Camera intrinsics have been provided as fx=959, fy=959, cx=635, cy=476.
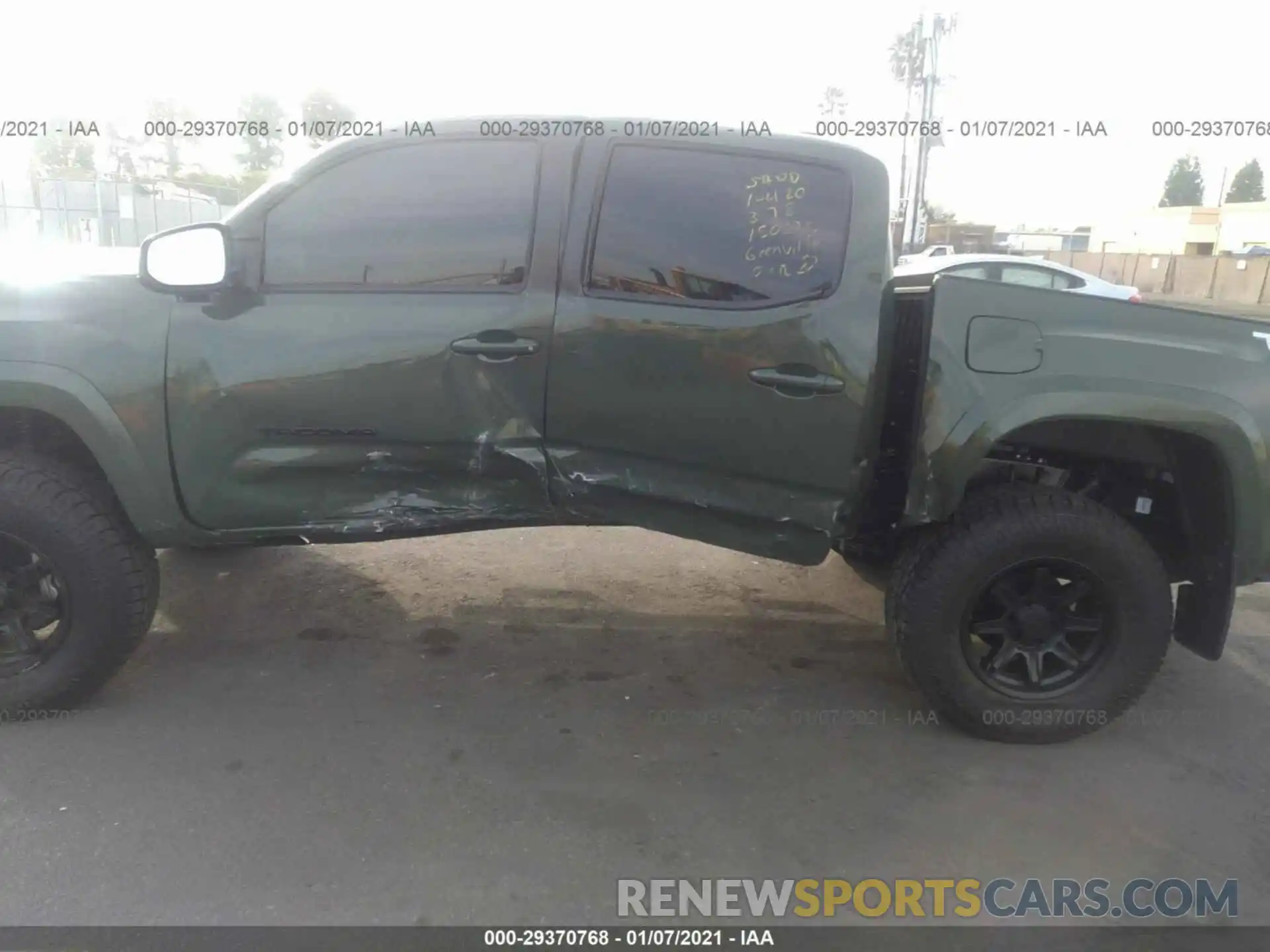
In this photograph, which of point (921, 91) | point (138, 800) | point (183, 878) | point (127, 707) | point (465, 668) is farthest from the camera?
point (921, 91)

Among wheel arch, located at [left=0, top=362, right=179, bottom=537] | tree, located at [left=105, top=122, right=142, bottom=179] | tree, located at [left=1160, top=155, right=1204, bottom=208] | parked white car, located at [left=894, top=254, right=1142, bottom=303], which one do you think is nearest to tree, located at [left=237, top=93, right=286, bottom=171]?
tree, located at [left=105, top=122, right=142, bottom=179]

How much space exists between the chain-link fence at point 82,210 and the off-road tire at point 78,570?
19.8 metres

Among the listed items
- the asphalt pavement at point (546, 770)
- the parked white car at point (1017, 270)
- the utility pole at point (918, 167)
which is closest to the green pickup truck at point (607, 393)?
the asphalt pavement at point (546, 770)

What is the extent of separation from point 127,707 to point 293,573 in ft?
4.34

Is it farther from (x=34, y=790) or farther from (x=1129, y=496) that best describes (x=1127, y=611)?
(x=34, y=790)

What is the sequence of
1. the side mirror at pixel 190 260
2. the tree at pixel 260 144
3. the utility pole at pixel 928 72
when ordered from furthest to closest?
the tree at pixel 260 144, the utility pole at pixel 928 72, the side mirror at pixel 190 260

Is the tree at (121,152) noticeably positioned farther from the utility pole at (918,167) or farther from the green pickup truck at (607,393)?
the green pickup truck at (607,393)

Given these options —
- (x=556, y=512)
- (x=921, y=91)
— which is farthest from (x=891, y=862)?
(x=921, y=91)

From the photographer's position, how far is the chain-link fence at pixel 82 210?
2061cm

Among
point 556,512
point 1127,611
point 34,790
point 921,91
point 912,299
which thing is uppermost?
point 921,91

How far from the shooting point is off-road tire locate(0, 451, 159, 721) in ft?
10.1

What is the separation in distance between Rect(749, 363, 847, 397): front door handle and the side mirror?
1727 mm

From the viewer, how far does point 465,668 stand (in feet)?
12.4

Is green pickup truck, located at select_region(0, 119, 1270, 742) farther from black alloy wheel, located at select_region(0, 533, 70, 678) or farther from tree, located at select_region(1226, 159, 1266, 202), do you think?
tree, located at select_region(1226, 159, 1266, 202)
